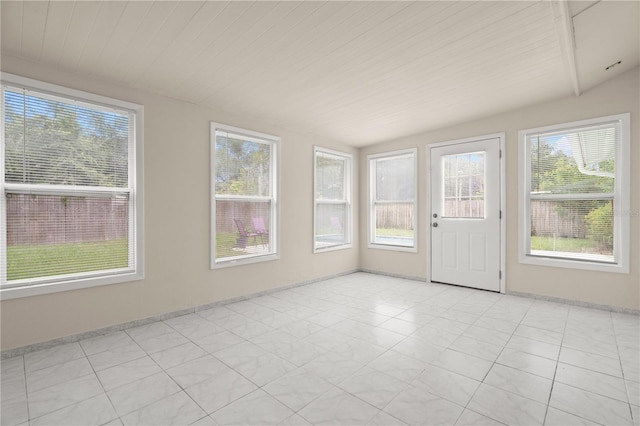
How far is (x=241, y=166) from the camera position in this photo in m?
4.09

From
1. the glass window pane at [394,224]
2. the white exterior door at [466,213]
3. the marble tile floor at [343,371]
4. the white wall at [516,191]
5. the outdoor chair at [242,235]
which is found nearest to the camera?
the marble tile floor at [343,371]

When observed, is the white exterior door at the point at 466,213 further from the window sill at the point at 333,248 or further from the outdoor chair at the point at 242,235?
the outdoor chair at the point at 242,235

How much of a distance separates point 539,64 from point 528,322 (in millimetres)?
2554

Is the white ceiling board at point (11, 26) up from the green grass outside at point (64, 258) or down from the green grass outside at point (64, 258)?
up

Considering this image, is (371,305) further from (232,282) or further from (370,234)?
(370,234)

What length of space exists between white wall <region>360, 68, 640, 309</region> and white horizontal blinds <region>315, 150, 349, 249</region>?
1081mm

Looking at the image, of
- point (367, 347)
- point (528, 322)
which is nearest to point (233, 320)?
point (367, 347)

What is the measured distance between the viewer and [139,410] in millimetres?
1820

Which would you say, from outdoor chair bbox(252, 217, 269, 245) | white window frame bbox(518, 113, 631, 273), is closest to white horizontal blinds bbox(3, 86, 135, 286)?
outdoor chair bbox(252, 217, 269, 245)

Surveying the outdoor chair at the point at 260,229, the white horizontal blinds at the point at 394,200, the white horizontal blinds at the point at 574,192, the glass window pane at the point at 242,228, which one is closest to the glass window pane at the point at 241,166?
the glass window pane at the point at 242,228

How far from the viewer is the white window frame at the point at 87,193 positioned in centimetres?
246

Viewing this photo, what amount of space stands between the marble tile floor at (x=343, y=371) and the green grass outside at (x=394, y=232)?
6.21 ft

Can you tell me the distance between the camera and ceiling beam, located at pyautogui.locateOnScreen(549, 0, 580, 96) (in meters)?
2.26

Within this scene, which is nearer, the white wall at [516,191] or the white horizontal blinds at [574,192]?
the white wall at [516,191]
